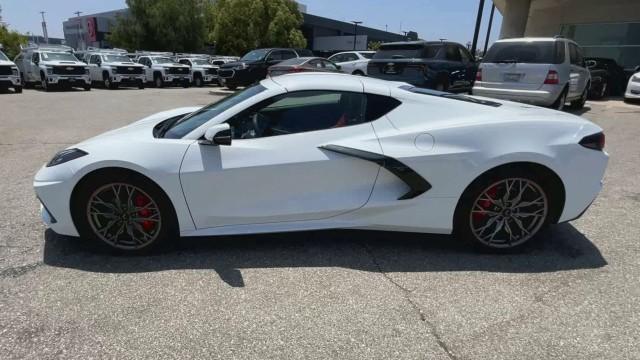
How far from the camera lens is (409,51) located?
10703 millimetres

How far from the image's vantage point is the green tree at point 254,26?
3356 cm

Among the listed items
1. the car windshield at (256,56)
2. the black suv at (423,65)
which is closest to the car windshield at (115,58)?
the car windshield at (256,56)

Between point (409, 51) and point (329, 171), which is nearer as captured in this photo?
A: point (329, 171)

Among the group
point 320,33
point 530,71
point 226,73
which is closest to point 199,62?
point 226,73

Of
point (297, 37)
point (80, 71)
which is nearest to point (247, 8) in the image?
point (297, 37)

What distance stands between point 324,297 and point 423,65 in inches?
343

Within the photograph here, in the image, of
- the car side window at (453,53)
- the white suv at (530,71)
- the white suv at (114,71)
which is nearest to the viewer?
the white suv at (530,71)

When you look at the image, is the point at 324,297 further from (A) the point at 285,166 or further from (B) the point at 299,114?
(B) the point at 299,114

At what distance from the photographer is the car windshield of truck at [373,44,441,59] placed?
415 inches

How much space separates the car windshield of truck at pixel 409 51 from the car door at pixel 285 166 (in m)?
8.01

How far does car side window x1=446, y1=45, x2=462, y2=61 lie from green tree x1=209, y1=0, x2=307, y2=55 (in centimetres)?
2493

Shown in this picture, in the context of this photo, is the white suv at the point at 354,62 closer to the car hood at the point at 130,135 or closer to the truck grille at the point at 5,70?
the truck grille at the point at 5,70

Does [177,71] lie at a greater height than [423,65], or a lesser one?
lesser

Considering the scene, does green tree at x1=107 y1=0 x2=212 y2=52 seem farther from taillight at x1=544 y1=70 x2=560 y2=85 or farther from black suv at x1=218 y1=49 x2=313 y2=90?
taillight at x1=544 y1=70 x2=560 y2=85
